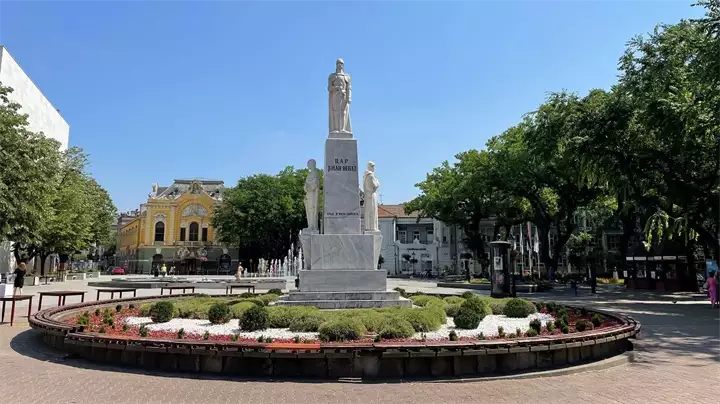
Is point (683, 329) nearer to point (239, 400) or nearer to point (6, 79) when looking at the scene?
point (239, 400)

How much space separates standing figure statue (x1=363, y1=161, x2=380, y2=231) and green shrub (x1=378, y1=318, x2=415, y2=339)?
5290 millimetres

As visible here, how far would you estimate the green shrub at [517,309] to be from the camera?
12789 mm

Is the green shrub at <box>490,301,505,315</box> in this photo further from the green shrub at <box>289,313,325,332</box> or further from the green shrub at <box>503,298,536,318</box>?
the green shrub at <box>289,313,325,332</box>

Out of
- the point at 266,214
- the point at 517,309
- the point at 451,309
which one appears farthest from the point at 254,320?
the point at 266,214

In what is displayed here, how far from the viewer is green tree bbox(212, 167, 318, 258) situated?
5994 centimetres

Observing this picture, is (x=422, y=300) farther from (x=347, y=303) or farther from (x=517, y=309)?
(x=517, y=309)

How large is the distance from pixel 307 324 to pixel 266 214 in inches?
2001

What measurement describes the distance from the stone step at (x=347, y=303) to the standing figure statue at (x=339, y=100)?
5031 mm

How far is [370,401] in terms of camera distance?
611 centimetres

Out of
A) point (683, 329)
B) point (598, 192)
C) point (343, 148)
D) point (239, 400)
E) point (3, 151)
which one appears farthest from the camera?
point (598, 192)

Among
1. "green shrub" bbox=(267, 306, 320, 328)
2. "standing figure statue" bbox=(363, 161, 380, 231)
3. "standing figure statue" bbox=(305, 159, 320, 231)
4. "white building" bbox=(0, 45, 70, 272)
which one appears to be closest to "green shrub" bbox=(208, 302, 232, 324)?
"green shrub" bbox=(267, 306, 320, 328)

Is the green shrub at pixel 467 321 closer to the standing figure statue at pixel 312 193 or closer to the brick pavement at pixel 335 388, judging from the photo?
the brick pavement at pixel 335 388

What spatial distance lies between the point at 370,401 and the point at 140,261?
73.9 meters

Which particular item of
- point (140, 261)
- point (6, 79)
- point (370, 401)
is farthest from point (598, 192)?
point (140, 261)
